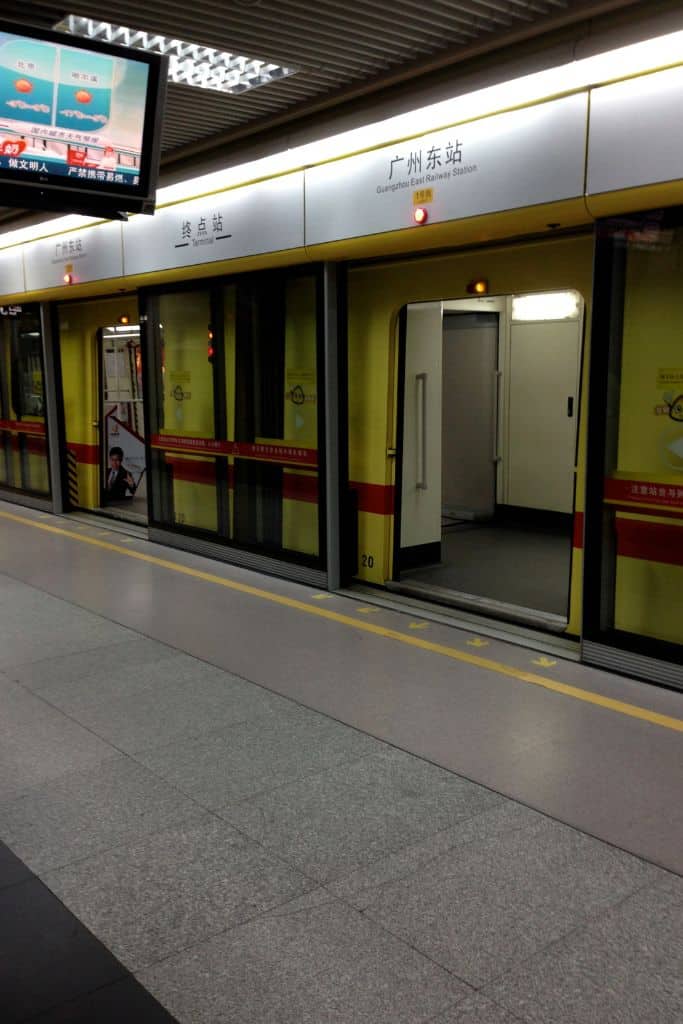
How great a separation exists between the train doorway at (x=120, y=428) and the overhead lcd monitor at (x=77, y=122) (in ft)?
18.9

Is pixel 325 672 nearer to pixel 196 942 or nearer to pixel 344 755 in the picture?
pixel 344 755

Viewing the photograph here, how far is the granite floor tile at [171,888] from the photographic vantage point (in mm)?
2596

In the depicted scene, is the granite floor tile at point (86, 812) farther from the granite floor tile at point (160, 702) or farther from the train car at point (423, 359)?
the train car at point (423, 359)

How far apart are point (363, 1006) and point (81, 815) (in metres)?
1.42

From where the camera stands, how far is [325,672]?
15.9 feet

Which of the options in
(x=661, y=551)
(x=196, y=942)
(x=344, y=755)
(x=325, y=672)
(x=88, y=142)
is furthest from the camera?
(x=325, y=672)

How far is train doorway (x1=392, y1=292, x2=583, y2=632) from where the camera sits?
22.2 feet

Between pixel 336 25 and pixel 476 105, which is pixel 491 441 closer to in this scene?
pixel 476 105

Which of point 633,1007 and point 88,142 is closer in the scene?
point 633,1007

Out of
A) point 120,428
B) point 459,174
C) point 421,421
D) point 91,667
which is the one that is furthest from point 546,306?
point 91,667

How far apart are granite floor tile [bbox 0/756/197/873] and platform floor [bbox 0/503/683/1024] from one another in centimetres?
1

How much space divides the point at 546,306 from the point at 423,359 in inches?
93.3

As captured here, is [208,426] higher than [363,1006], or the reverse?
[208,426]

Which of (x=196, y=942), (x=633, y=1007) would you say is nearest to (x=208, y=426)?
(x=196, y=942)
